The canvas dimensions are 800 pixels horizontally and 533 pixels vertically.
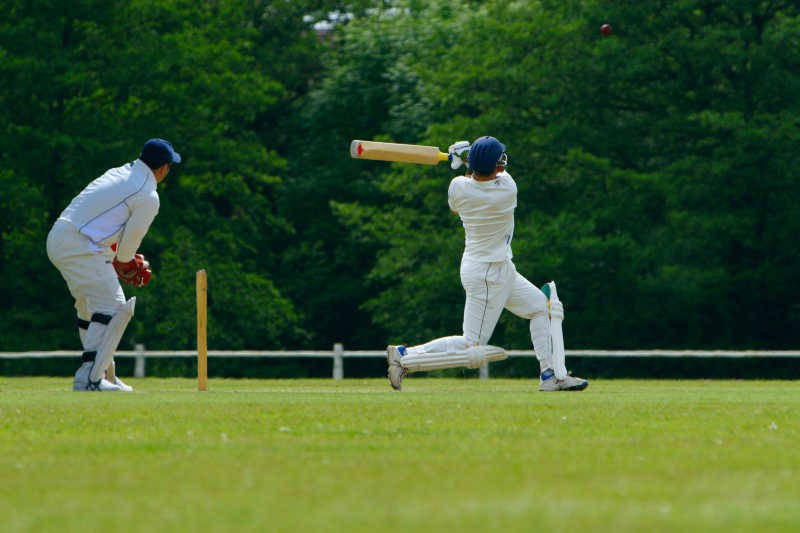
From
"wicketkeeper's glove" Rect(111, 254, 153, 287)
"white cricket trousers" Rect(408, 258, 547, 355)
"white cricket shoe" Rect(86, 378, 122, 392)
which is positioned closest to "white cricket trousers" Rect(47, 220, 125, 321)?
"wicketkeeper's glove" Rect(111, 254, 153, 287)

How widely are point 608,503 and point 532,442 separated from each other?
86.7 inches

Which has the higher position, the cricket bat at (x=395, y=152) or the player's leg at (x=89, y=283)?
the cricket bat at (x=395, y=152)

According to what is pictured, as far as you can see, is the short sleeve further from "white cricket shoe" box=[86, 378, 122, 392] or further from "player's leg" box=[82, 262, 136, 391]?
"white cricket shoe" box=[86, 378, 122, 392]

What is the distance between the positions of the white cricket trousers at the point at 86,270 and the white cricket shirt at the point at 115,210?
72mm

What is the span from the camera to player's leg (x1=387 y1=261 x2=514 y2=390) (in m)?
10.8

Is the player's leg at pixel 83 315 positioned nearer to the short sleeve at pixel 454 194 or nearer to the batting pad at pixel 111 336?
the batting pad at pixel 111 336

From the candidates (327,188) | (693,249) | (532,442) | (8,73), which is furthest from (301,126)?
(532,442)

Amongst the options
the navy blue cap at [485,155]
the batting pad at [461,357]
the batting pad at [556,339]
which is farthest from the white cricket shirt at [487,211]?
the batting pad at [461,357]

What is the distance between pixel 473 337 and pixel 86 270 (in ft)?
10.2

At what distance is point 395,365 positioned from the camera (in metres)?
11.2

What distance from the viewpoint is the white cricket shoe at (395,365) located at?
11062 millimetres

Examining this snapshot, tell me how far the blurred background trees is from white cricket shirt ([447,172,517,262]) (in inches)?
725

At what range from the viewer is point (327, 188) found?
128 feet

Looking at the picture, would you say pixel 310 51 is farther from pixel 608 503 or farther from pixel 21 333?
pixel 608 503
